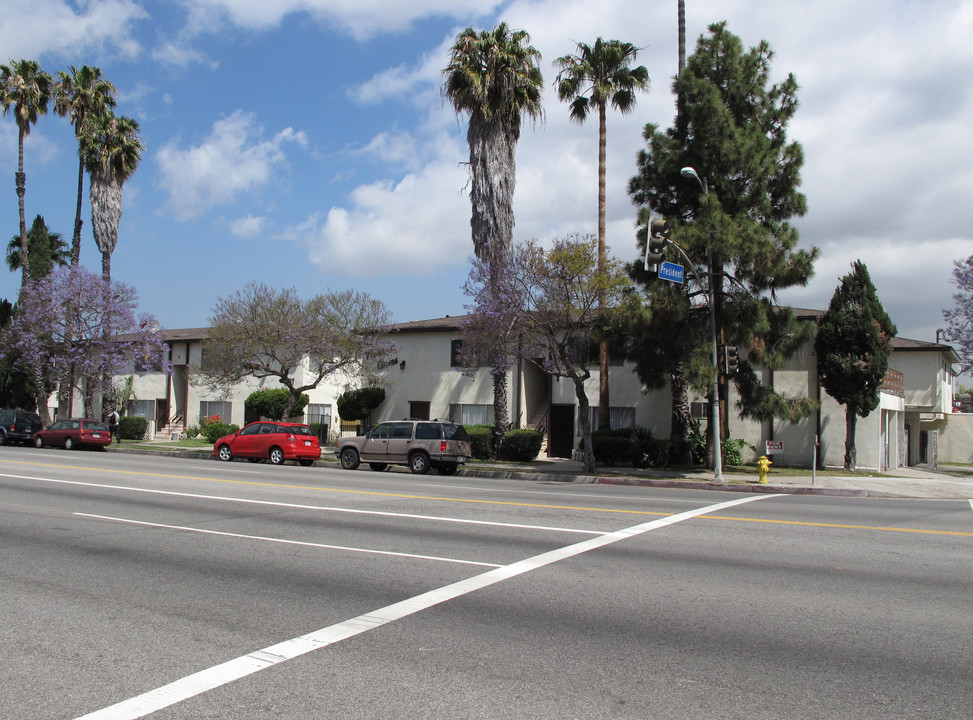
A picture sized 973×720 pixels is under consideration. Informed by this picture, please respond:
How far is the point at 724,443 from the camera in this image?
1066 inches

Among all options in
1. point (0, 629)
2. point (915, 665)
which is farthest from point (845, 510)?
point (0, 629)

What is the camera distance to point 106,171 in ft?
134

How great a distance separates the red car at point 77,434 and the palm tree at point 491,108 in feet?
63.6

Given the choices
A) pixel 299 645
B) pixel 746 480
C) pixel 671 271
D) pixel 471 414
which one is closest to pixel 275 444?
pixel 471 414

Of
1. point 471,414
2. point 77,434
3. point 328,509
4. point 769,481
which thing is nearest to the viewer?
point 328,509

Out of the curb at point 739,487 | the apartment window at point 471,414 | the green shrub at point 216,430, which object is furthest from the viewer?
the green shrub at point 216,430

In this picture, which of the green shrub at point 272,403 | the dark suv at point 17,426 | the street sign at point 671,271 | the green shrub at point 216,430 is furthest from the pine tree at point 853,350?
the dark suv at point 17,426

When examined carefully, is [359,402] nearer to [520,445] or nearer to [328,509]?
[520,445]

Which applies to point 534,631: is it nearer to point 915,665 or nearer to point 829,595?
point 915,665

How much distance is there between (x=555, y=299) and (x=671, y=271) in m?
4.82

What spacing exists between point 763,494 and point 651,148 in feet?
41.5

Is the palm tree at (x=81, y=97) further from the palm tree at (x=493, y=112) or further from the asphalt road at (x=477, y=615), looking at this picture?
the asphalt road at (x=477, y=615)

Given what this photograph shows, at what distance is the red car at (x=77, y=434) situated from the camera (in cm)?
3391

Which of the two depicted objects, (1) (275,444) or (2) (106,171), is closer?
(1) (275,444)
